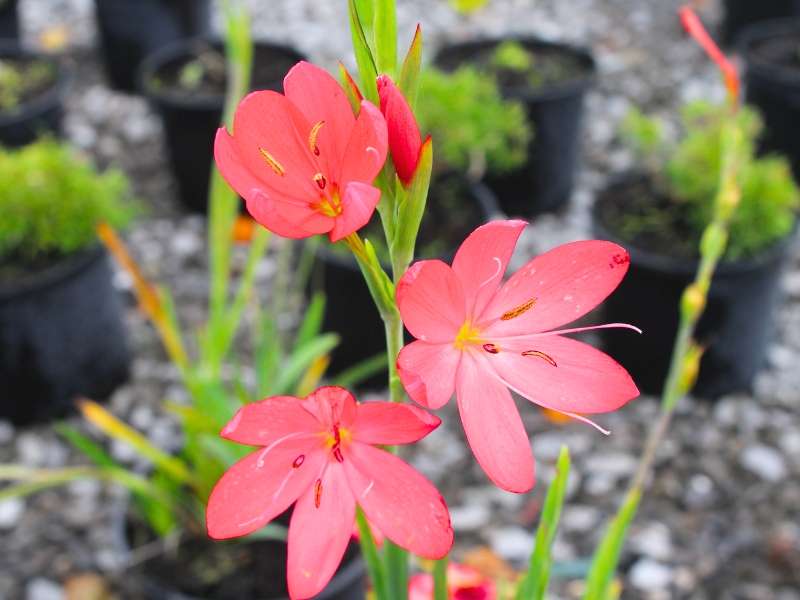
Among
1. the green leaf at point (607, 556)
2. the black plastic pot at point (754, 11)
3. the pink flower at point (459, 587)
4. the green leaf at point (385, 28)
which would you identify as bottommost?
the pink flower at point (459, 587)

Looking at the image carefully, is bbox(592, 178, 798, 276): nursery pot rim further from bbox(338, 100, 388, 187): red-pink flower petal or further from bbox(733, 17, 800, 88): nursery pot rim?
bbox(338, 100, 388, 187): red-pink flower petal

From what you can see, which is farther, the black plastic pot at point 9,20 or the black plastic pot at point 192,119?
the black plastic pot at point 9,20

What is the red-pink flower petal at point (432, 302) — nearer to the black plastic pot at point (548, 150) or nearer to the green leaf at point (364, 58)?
the green leaf at point (364, 58)

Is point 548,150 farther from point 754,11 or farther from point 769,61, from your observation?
point 754,11

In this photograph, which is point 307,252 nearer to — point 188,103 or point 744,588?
point 188,103

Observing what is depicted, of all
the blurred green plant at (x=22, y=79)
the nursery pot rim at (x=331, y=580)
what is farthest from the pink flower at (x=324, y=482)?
the blurred green plant at (x=22, y=79)

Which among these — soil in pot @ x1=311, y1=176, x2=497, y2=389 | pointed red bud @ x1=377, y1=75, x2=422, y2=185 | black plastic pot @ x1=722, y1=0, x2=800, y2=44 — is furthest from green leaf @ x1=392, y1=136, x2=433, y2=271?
black plastic pot @ x1=722, y1=0, x2=800, y2=44

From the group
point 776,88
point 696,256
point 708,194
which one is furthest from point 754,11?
point 696,256
